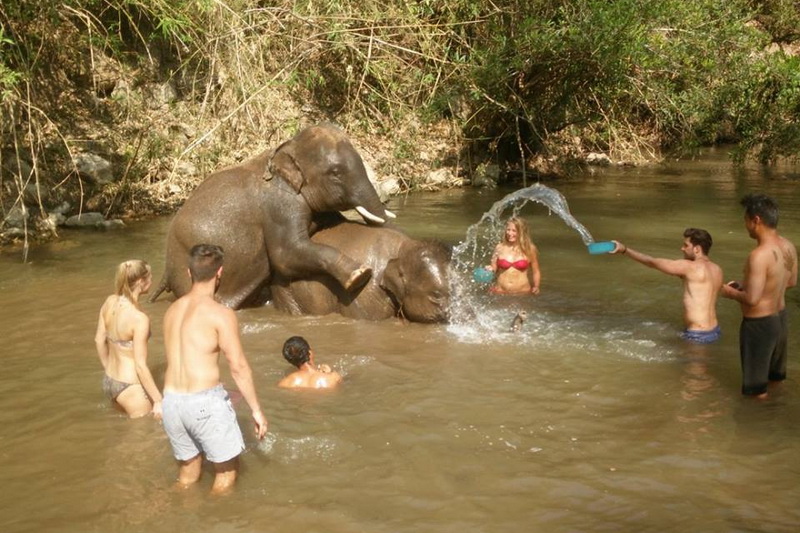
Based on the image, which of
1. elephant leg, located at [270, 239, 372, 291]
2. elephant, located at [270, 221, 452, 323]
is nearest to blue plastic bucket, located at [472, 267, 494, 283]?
elephant, located at [270, 221, 452, 323]

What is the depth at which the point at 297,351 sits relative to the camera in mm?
6246

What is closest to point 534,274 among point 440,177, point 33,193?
point 33,193

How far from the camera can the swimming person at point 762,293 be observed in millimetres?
5625

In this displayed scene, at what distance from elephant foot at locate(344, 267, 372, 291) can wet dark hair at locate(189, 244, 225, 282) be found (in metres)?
2.97

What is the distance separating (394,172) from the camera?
16438 mm

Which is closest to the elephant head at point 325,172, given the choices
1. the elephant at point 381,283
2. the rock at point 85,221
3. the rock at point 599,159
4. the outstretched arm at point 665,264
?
the elephant at point 381,283

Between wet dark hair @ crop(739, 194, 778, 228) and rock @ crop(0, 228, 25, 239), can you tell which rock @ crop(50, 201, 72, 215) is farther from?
wet dark hair @ crop(739, 194, 778, 228)

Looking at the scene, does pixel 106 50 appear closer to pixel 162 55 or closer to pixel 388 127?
pixel 162 55

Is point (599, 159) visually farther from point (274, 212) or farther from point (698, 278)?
point (274, 212)

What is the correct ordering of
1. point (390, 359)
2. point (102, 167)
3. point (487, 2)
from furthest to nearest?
point (487, 2)
point (102, 167)
point (390, 359)

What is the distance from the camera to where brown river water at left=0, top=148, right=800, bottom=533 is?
175 inches

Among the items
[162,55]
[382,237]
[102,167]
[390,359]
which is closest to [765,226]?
[390,359]

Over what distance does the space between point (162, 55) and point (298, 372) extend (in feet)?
35.8

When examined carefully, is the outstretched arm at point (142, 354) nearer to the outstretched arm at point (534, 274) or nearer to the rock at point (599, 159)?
the outstretched arm at point (534, 274)
